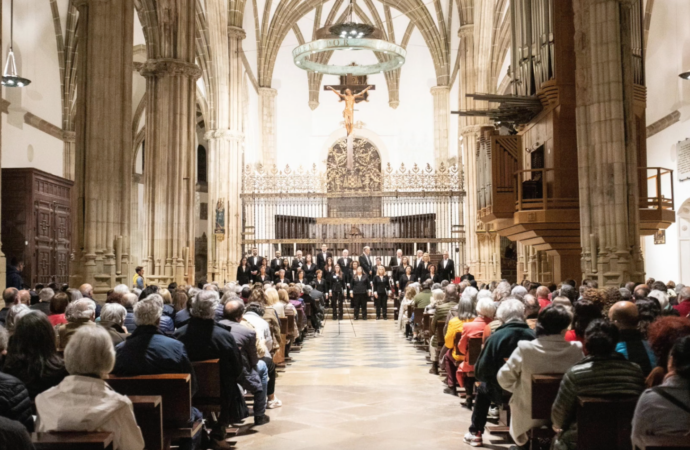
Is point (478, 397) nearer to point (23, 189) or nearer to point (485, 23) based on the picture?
point (23, 189)

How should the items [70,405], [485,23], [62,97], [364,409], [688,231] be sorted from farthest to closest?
[485,23]
[62,97]
[688,231]
[364,409]
[70,405]

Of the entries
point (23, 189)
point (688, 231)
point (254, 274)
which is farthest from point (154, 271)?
point (688, 231)

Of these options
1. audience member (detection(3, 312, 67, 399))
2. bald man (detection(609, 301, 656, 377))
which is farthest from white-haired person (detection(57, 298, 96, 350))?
bald man (detection(609, 301, 656, 377))

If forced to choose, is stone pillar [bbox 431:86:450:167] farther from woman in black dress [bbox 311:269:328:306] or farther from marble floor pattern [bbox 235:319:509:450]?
marble floor pattern [bbox 235:319:509:450]

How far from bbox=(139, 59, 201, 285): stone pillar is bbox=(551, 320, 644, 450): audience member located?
12673 millimetres

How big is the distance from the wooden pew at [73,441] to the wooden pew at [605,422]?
2202mm

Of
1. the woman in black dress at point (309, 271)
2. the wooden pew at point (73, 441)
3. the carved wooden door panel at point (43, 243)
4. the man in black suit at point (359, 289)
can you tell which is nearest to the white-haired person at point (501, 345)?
the wooden pew at point (73, 441)

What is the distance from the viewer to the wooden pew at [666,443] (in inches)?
107

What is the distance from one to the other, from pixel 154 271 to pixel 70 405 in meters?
12.7

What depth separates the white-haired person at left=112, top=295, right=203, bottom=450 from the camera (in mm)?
4500

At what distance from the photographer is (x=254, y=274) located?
55.1 feet

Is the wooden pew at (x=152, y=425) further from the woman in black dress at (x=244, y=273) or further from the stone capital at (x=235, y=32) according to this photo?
the stone capital at (x=235, y=32)

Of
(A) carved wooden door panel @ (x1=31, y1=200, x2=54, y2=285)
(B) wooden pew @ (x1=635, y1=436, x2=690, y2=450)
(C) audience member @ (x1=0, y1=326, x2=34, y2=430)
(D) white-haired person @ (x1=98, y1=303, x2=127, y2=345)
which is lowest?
(B) wooden pew @ (x1=635, y1=436, x2=690, y2=450)

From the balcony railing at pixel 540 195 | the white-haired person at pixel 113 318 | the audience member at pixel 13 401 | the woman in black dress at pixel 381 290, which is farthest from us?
the woman in black dress at pixel 381 290
